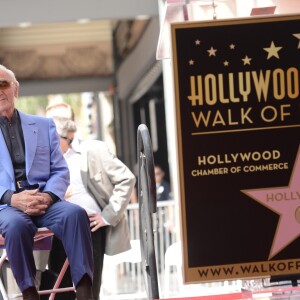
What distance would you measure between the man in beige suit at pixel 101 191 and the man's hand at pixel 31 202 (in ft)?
4.35

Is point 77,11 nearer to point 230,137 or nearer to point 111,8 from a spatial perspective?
point 111,8

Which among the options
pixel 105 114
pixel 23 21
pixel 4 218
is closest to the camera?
pixel 4 218

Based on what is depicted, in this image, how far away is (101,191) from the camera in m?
6.98

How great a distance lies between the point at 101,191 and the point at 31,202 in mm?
1556

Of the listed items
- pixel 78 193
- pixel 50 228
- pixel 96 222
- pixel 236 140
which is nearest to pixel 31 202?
pixel 50 228

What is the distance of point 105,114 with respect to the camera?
1805cm

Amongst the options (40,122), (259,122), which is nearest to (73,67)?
(40,122)

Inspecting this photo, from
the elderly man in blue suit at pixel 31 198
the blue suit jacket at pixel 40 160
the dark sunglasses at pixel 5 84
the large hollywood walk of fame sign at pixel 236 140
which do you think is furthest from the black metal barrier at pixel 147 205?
the large hollywood walk of fame sign at pixel 236 140

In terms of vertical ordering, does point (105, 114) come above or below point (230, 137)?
below

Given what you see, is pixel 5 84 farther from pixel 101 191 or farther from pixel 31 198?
pixel 101 191

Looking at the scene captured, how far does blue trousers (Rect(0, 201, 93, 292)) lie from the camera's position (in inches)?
205

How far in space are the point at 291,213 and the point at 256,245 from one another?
18 cm

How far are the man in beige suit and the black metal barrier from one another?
1255 mm

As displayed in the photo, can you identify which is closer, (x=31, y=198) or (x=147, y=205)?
(x=147, y=205)
